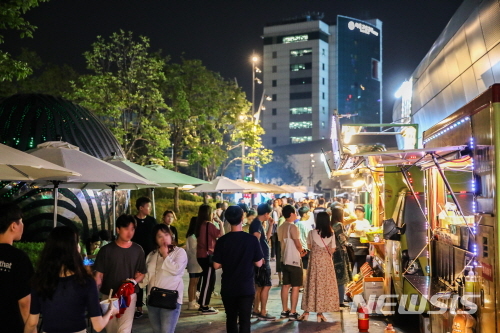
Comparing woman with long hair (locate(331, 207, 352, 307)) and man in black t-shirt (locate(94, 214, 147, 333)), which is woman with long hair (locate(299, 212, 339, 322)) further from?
man in black t-shirt (locate(94, 214, 147, 333))

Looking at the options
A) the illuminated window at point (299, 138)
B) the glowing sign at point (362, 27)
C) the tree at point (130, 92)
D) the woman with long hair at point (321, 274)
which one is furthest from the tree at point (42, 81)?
the glowing sign at point (362, 27)

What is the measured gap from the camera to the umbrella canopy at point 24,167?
19.4 ft

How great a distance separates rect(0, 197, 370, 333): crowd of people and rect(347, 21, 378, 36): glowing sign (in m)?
114

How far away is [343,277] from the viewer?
34.2ft

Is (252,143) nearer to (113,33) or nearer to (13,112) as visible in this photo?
(113,33)

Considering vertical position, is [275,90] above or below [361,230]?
above

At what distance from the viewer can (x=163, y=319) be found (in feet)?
20.6

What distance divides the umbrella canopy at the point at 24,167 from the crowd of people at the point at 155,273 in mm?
1054

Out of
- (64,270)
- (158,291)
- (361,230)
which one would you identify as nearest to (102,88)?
(361,230)

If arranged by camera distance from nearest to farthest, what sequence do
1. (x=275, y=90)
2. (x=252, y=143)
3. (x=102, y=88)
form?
(x=102, y=88)
(x=252, y=143)
(x=275, y=90)

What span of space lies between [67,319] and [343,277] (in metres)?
6.95

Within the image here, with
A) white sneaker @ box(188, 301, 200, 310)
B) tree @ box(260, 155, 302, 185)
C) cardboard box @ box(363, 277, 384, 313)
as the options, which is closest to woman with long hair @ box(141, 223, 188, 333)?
white sneaker @ box(188, 301, 200, 310)

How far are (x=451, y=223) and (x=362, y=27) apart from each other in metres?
123

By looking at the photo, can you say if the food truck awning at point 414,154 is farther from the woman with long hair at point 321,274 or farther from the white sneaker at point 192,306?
the white sneaker at point 192,306
